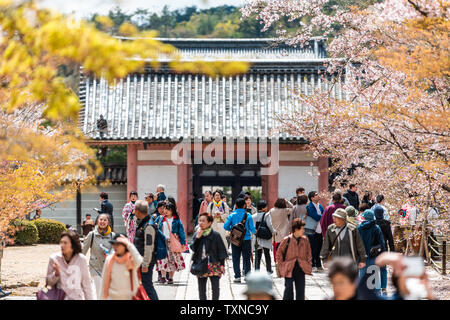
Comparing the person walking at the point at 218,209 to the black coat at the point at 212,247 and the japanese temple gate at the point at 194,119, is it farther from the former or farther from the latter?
the japanese temple gate at the point at 194,119

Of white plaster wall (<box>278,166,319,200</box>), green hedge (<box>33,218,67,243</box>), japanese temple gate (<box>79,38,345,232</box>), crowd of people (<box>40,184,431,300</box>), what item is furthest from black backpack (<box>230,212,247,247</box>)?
green hedge (<box>33,218,67,243</box>)

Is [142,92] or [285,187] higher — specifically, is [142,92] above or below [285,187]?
above

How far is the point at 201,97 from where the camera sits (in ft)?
78.1

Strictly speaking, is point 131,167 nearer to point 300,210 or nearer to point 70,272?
point 300,210

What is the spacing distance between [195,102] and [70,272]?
1600cm

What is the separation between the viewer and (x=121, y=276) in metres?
7.88

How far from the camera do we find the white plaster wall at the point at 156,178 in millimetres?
22672

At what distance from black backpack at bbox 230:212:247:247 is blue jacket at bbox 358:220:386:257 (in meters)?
2.63

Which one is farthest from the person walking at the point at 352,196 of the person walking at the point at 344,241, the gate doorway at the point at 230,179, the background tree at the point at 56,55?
the background tree at the point at 56,55

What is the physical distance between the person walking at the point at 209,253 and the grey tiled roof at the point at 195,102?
39.5 ft

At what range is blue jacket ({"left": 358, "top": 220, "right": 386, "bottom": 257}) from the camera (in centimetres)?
1145

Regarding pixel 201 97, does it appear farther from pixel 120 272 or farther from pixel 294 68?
pixel 120 272
